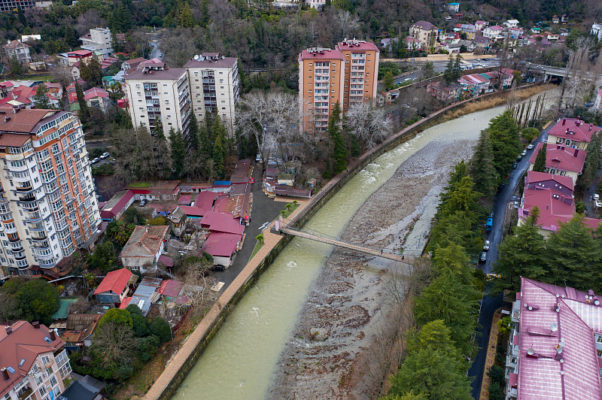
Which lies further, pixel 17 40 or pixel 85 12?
pixel 85 12

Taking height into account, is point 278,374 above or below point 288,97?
below

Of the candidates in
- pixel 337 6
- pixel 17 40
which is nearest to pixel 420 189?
pixel 337 6

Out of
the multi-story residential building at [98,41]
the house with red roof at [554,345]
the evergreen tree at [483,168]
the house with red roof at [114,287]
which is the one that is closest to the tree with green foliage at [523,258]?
the house with red roof at [554,345]

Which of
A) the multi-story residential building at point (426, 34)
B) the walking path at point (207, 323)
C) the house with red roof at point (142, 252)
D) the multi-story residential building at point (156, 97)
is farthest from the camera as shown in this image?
the multi-story residential building at point (426, 34)

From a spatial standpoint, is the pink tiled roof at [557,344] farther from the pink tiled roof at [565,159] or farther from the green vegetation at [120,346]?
the green vegetation at [120,346]

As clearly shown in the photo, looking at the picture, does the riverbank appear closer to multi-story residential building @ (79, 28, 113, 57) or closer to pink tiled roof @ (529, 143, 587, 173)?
pink tiled roof @ (529, 143, 587, 173)

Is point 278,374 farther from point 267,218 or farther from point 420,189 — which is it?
point 420,189

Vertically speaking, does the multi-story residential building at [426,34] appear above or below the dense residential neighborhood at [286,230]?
above
